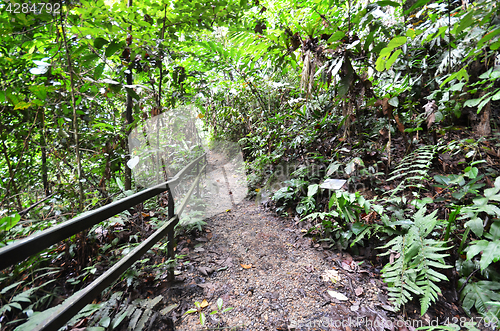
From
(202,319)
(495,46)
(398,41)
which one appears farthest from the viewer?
(202,319)

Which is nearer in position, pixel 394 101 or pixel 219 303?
pixel 219 303

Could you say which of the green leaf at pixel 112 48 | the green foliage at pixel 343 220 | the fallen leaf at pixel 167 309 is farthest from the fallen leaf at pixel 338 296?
the green leaf at pixel 112 48

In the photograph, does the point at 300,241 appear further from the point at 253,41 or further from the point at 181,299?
the point at 253,41

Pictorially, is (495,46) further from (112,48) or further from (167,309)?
(167,309)

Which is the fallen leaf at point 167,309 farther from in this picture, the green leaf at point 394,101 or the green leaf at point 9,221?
the green leaf at point 394,101

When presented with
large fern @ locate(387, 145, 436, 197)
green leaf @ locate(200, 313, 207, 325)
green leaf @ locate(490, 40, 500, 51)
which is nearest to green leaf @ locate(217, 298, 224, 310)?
green leaf @ locate(200, 313, 207, 325)

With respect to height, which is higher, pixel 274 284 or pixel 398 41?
pixel 398 41

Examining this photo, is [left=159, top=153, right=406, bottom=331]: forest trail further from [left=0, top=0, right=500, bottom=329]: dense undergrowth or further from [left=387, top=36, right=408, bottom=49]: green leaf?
[left=387, top=36, right=408, bottom=49]: green leaf

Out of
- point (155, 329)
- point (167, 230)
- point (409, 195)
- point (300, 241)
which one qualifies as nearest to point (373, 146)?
point (409, 195)

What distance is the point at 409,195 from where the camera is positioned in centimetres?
235

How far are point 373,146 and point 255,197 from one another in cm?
262

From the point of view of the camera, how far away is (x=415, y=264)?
5.73ft

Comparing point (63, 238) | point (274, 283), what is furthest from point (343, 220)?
point (63, 238)

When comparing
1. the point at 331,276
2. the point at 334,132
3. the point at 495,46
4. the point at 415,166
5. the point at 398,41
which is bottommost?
the point at 331,276
